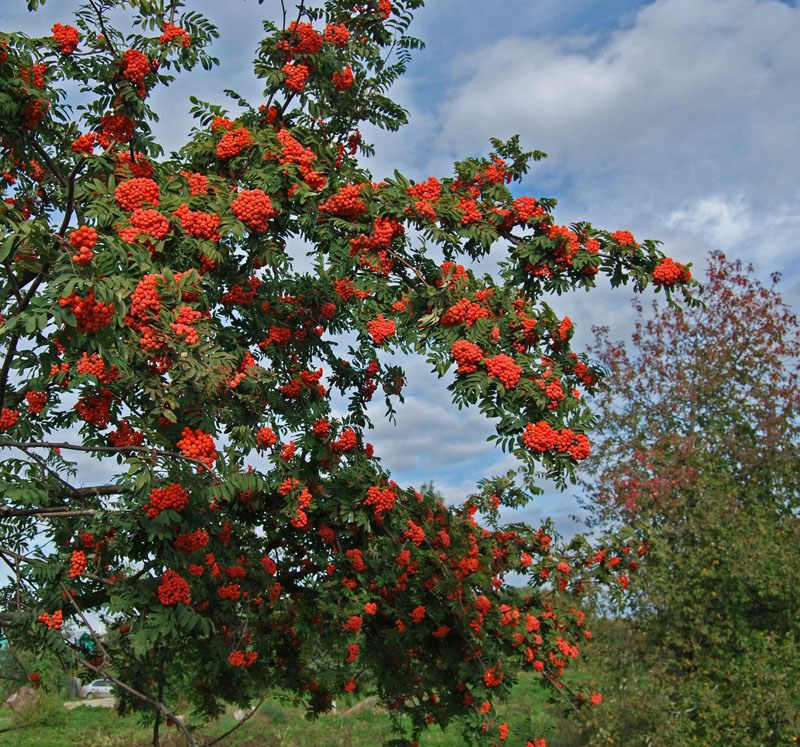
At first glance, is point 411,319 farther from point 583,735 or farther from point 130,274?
point 583,735

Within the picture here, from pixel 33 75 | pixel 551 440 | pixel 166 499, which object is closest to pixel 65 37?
pixel 33 75

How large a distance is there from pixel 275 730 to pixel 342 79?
35.3 feet

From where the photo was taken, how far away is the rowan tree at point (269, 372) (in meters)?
3.44

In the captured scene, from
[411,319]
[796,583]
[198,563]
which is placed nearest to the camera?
[411,319]

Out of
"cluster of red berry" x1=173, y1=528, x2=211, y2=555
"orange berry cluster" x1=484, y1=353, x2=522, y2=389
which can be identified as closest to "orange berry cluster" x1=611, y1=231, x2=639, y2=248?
"orange berry cluster" x1=484, y1=353, x2=522, y2=389

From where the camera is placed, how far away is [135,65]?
4812mm

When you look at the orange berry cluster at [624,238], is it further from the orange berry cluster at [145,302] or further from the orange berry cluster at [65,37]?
the orange berry cluster at [65,37]

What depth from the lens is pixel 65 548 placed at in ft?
16.0

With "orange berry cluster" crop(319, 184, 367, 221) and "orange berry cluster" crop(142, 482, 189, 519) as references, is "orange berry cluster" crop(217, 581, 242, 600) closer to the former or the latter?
"orange berry cluster" crop(142, 482, 189, 519)

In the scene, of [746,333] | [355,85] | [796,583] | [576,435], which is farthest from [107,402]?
[746,333]

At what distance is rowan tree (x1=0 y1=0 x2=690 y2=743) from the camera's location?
3.44 meters

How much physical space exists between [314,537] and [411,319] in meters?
2.67

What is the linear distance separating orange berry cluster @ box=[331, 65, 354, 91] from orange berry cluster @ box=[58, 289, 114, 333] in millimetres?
4283

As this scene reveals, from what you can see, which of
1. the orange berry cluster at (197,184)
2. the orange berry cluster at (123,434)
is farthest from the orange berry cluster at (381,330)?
the orange berry cluster at (123,434)
